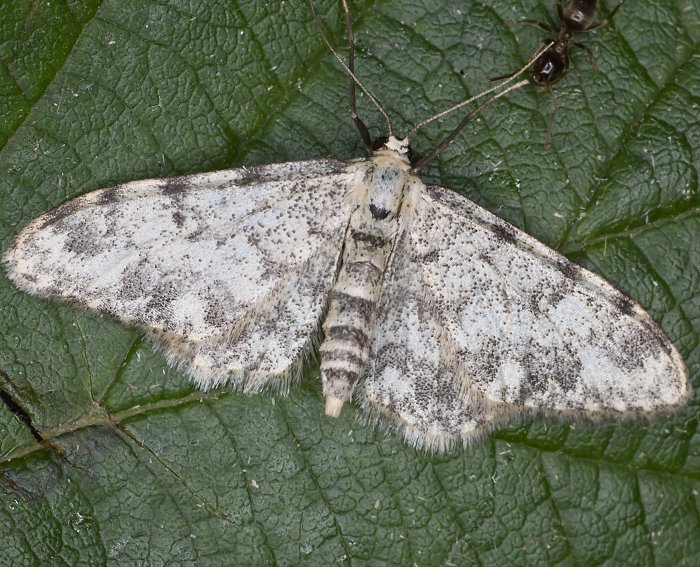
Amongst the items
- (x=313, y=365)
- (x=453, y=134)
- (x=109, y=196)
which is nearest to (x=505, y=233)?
(x=453, y=134)

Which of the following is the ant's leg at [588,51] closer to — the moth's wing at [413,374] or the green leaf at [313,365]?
the green leaf at [313,365]

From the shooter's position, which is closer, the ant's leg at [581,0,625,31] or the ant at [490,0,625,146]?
the ant at [490,0,625,146]

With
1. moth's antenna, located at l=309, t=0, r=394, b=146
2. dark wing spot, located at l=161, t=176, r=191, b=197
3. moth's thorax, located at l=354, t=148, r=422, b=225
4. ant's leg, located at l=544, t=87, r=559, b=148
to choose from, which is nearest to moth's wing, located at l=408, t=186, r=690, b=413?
moth's thorax, located at l=354, t=148, r=422, b=225

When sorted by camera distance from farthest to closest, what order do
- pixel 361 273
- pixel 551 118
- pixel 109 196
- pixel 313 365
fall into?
pixel 551 118
pixel 313 365
pixel 361 273
pixel 109 196

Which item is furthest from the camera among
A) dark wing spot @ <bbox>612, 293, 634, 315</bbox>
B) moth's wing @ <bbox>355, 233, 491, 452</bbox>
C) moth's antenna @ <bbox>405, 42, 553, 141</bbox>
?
moth's antenna @ <bbox>405, 42, 553, 141</bbox>

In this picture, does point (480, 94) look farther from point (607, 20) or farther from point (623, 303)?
point (623, 303)

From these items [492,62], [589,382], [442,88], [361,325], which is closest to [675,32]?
[492,62]

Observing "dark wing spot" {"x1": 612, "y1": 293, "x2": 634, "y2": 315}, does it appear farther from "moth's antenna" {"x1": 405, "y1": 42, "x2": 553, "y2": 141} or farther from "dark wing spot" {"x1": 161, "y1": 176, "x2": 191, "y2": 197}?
"dark wing spot" {"x1": 161, "y1": 176, "x2": 191, "y2": 197}

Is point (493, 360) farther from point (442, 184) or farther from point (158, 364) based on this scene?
point (158, 364)
